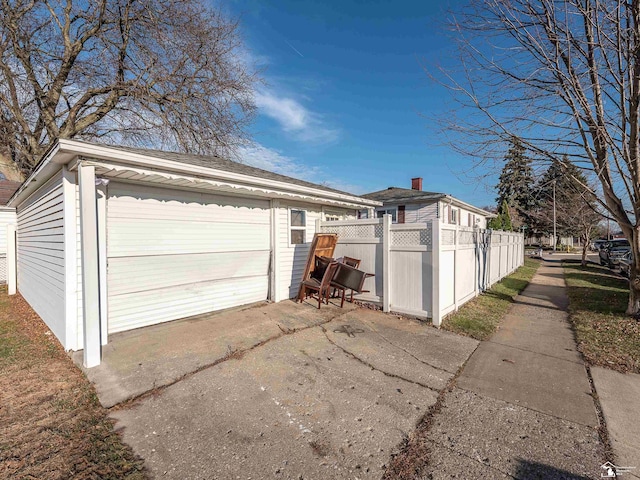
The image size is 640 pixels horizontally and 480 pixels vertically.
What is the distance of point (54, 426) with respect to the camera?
96.7 inches

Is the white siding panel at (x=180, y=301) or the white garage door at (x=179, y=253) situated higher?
the white garage door at (x=179, y=253)

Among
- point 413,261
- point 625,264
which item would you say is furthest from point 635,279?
point 625,264

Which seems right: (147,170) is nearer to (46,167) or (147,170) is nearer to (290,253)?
(46,167)

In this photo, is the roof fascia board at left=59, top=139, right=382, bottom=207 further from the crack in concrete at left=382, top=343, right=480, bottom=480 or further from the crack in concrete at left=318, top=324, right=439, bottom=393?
the crack in concrete at left=382, top=343, right=480, bottom=480

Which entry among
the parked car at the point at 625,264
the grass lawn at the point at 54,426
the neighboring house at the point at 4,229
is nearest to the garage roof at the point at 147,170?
the grass lawn at the point at 54,426

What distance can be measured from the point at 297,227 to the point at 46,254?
4806 millimetres

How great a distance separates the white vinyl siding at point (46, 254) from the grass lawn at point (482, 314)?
614cm

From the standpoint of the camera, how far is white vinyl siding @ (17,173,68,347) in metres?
4.29

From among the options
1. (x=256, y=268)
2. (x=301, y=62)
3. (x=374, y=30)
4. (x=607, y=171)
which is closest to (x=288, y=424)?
(x=256, y=268)

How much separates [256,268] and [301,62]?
7138 mm

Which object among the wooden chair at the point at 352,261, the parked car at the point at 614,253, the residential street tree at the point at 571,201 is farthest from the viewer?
the parked car at the point at 614,253

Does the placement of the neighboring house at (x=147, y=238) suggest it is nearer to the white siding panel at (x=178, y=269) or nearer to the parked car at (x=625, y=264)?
the white siding panel at (x=178, y=269)

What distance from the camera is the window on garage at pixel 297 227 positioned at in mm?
6957

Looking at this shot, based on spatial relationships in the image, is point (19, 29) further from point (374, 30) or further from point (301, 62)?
point (374, 30)
